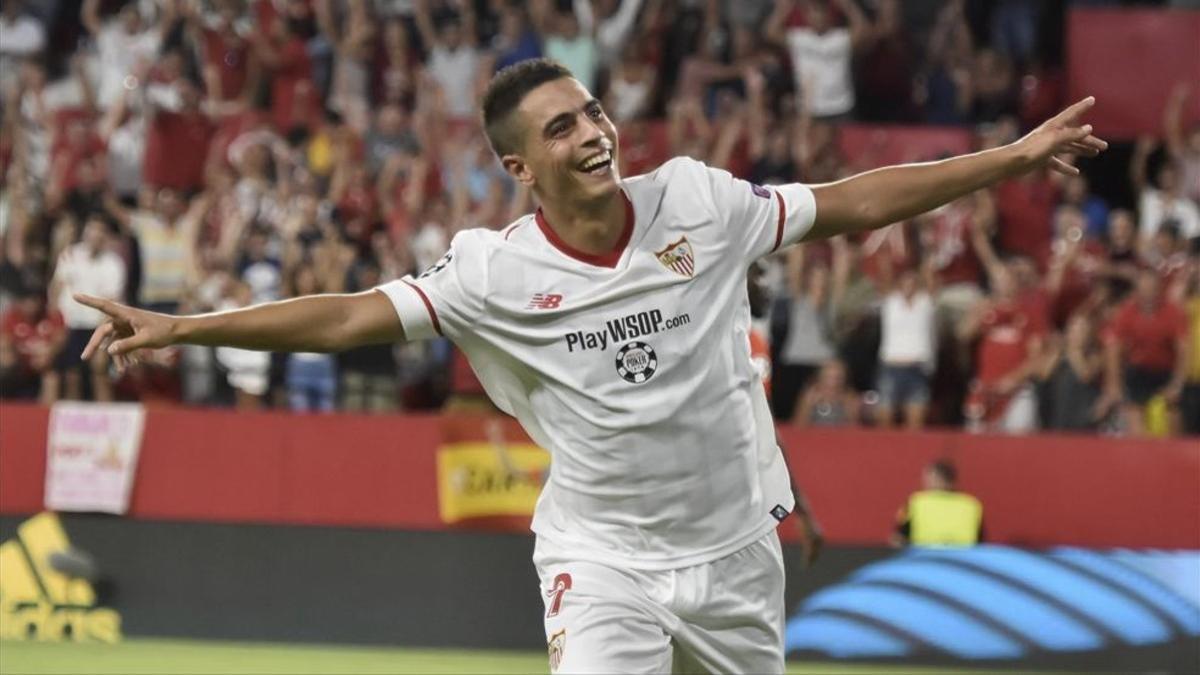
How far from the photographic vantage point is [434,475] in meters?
13.6

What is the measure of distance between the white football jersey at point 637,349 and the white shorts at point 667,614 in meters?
0.05

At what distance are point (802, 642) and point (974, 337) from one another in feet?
12.6

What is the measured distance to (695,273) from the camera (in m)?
5.55

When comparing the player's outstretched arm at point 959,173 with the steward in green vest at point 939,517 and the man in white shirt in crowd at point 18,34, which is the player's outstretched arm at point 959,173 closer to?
the steward in green vest at point 939,517

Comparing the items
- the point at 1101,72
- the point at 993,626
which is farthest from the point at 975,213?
the point at 993,626

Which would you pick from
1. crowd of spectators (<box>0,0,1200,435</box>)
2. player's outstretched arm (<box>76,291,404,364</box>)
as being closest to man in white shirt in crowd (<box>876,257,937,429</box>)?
crowd of spectators (<box>0,0,1200,435</box>)

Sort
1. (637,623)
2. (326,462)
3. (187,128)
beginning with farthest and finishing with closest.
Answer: (187,128)
(326,462)
(637,623)

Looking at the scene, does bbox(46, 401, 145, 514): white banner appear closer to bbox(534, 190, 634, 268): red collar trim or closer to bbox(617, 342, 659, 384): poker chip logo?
bbox(534, 190, 634, 268): red collar trim

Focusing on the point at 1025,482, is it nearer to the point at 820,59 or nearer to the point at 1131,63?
the point at 820,59

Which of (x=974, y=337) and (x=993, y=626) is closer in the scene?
(x=993, y=626)

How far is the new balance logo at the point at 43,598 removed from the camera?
41.1ft

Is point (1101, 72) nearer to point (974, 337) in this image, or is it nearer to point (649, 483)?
point (974, 337)

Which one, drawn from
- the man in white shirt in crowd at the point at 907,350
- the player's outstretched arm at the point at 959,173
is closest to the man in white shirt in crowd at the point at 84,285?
the man in white shirt in crowd at the point at 907,350

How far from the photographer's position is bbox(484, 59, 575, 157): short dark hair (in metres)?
5.61
